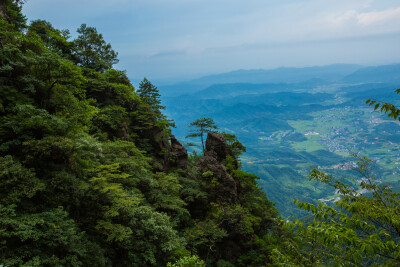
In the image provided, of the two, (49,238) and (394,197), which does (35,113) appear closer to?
(49,238)

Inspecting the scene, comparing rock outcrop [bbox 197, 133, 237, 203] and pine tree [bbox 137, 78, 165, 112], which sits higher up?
pine tree [bbox 137, 78, 165, 112]

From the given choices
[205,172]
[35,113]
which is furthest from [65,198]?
[205,172]

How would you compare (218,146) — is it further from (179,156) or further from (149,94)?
(149,94)

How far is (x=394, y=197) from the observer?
18.4 ft

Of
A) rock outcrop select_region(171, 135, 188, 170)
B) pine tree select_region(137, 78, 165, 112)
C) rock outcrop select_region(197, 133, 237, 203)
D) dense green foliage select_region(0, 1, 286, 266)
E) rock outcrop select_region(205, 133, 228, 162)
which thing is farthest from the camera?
pine tree select_region(137, 78, 165, 112)

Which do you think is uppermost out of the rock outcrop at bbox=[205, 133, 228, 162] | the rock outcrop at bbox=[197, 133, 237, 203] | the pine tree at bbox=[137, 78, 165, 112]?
the pine tree at bbox=[137, 78, 165, 112]

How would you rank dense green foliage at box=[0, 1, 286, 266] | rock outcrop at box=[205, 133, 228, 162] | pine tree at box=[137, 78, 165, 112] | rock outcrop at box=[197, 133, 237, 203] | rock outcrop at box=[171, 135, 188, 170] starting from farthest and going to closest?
pine tree at box=[137, 78, 165, 112], rock outcrop at box=[171, 135, 188, 170], rock outcrop at box=[205, 133, 228, 162], rock outcrop at box=[197, 133, 237, 203], dense green foliage at box=[0, 1, 286, 266]

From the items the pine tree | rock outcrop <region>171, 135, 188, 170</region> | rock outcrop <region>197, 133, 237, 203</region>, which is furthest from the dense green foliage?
the pine tree

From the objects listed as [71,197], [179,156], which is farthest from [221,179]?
[71,197]

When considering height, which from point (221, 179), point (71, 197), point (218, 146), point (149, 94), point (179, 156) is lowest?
point (221, 179)

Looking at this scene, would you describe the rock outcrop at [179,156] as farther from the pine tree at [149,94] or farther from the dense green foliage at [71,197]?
the dense green foliage at [71,197]

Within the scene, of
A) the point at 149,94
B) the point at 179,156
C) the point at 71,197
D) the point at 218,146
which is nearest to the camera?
the point at 71,197

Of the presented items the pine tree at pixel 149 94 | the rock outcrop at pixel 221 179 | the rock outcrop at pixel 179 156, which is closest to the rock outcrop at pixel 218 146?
the rock outcrop at pixel 221 179

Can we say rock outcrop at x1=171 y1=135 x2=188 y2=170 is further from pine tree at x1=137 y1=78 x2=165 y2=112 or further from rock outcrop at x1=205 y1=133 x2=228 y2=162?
pine tree at x1=137 y1=78 x2=165 y2=112
